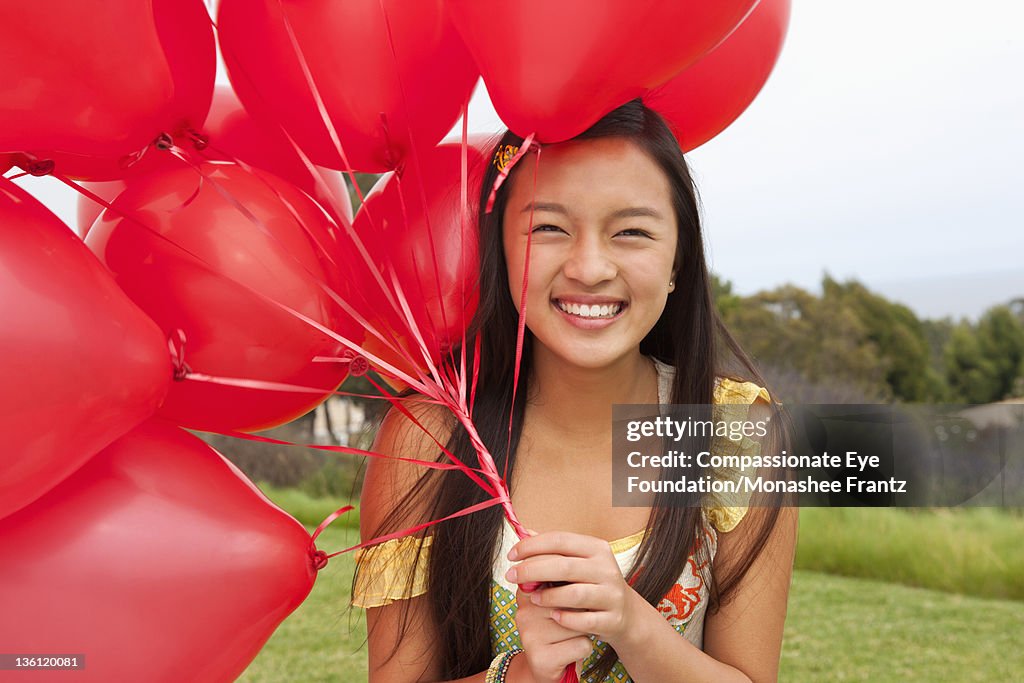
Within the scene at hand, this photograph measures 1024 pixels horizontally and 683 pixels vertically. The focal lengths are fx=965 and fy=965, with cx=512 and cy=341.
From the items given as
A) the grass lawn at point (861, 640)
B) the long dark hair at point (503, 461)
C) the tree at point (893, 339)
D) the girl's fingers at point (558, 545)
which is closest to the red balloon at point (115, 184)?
the long dark hair at point (503, 461)

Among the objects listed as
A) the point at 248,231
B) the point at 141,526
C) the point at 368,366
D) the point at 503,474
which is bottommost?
the point at 141,526

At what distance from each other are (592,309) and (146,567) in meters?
0.61

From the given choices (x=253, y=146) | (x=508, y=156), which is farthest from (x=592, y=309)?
(x=253, y=146)

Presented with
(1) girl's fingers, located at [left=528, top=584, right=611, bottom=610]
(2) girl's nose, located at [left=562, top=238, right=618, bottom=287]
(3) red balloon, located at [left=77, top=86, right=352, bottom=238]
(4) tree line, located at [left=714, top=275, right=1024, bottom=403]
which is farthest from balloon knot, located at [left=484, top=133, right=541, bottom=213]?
(4) tree line, located at [left=714, top=275, right=1024, bottom=403]

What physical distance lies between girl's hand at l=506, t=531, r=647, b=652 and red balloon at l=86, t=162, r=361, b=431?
37 centimetres

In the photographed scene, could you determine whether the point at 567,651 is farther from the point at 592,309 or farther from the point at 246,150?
the point at 246,150

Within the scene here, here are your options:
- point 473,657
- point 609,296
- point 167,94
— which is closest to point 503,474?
point 473,657

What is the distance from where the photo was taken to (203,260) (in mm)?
1098

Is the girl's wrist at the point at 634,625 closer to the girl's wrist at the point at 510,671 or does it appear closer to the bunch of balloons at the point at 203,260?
the girl's wrist at the point at 510,671

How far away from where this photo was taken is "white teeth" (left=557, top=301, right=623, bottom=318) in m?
1.26

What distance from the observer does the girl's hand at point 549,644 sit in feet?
3.47

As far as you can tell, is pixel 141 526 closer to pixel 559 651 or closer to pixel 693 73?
pixel 559 651

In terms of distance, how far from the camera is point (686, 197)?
4.50 feet

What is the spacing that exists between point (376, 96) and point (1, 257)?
469 millimetres
